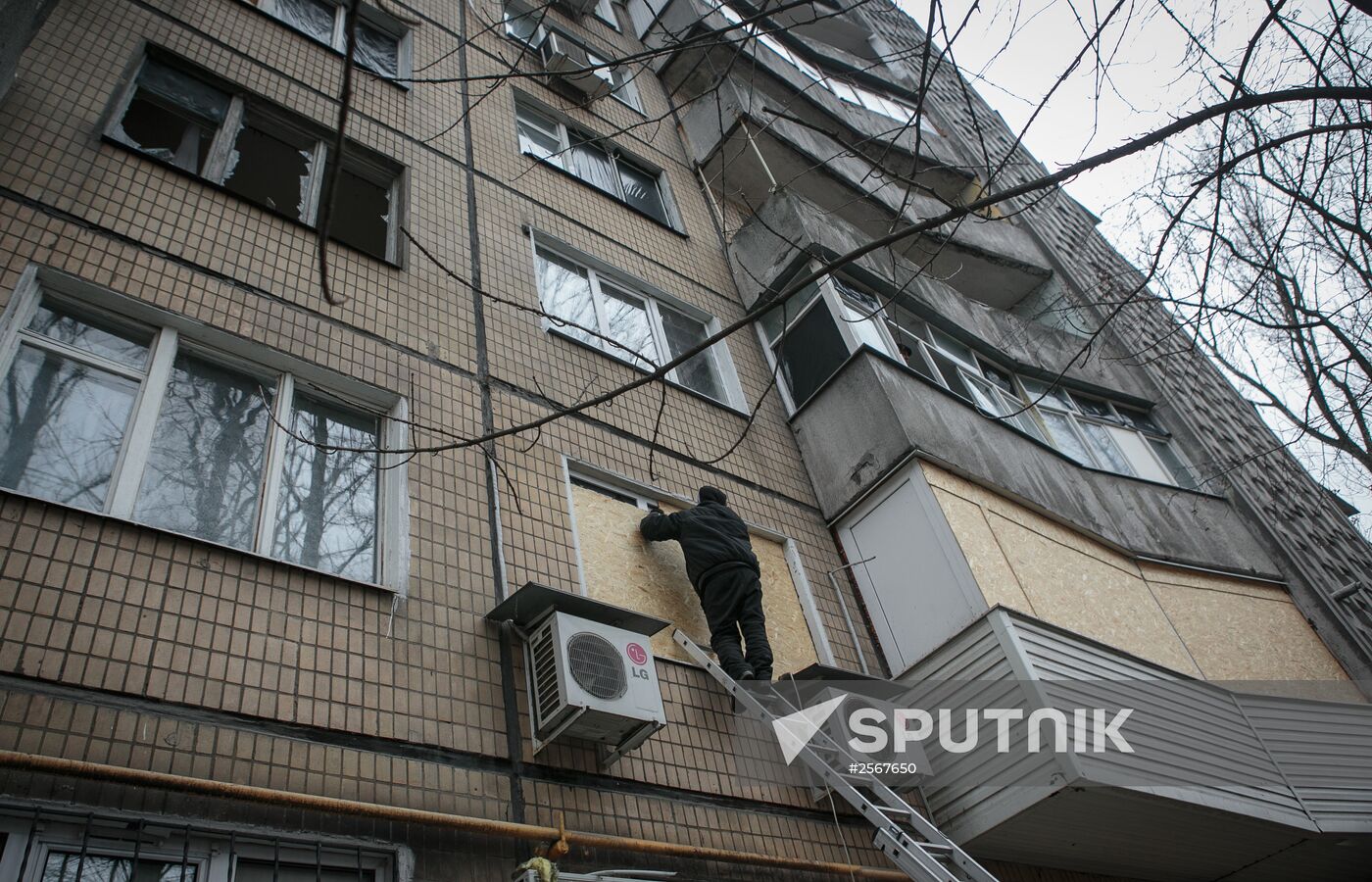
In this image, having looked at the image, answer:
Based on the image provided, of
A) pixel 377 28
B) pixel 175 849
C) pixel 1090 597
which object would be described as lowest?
pixel 175 849

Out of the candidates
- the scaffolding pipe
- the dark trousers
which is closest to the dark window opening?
the dark trousers

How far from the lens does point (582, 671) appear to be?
4.75 metres

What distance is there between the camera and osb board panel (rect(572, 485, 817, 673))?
19.8ft

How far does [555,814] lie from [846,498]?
13.9ft

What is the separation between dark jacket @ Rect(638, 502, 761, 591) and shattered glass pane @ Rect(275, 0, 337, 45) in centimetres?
575

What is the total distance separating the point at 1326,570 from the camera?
34.1 ft

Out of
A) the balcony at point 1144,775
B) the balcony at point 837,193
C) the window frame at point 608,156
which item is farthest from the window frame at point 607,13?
the balcony at point 1144,775

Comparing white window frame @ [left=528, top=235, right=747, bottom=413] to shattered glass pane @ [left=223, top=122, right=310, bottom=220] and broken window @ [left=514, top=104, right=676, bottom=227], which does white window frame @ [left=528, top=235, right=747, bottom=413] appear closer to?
broken window @ [left=514, top=104, right=676, bottom=227]

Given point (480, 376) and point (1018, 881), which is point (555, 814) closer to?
point (480, 376)

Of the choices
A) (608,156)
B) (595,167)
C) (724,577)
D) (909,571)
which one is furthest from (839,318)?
(608,156)

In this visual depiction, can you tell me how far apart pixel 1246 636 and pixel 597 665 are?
7.47 m

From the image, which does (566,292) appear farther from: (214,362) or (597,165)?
(214,362)

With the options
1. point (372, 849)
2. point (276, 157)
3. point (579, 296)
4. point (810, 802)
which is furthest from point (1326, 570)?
point (276, 157)

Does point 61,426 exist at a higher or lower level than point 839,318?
lower
